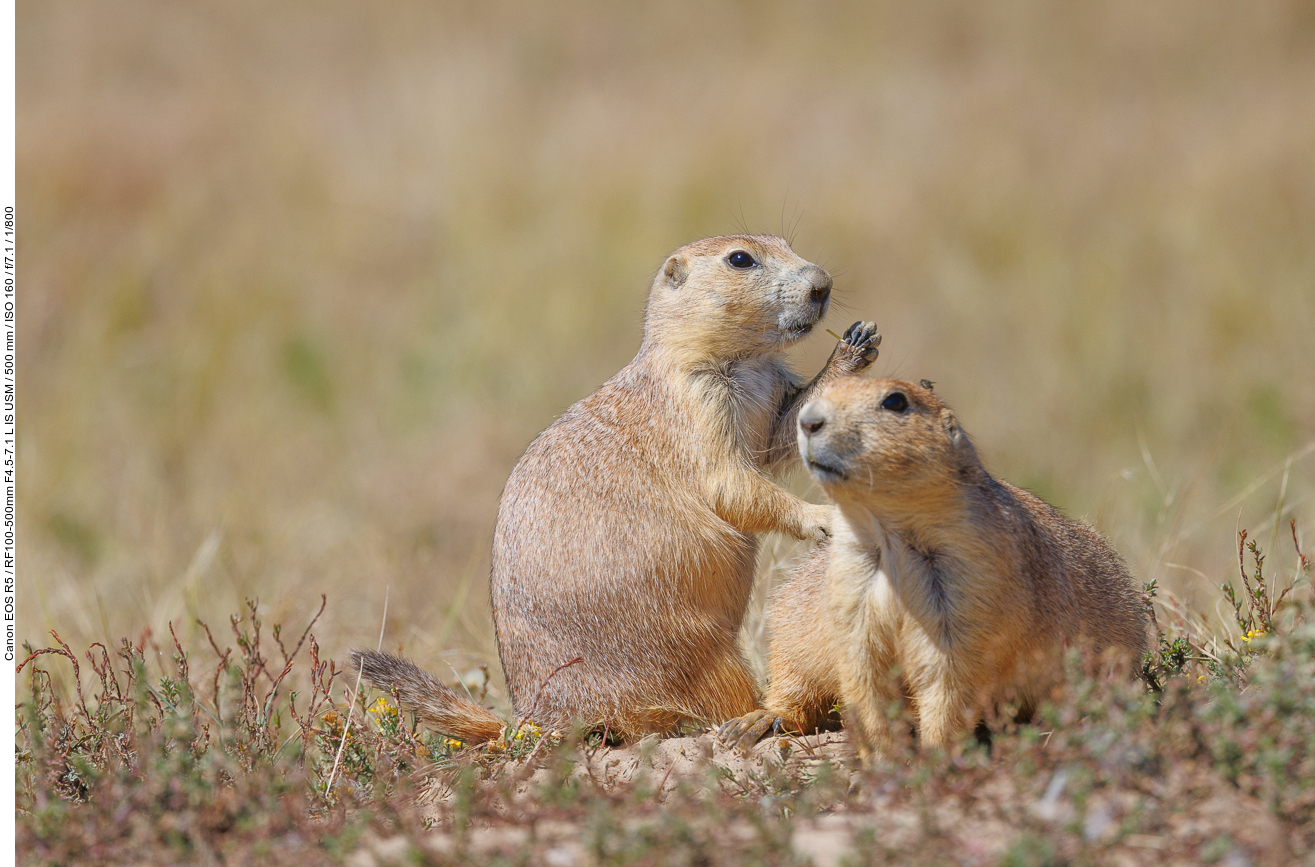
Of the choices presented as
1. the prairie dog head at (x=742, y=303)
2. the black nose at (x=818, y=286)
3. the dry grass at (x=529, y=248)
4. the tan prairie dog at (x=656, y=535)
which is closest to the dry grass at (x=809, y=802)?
the tan prairie dog at (x=656, y=535)

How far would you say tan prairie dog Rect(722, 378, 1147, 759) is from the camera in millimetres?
3701

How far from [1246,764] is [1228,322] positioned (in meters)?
9.43

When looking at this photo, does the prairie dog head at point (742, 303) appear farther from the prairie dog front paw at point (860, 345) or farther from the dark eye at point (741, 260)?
the prairie dog front paw at point (860, 345)

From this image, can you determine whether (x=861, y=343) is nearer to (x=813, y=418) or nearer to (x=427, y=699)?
(x=813, y=418)

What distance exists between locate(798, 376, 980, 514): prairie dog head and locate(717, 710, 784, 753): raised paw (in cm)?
107

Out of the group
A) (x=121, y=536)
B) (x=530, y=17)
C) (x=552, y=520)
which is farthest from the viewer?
(x=530, y=17)

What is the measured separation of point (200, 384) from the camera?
1167cm

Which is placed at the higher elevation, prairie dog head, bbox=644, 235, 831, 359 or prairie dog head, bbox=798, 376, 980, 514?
prairie dog head, bbox=644, 235, 831, 359

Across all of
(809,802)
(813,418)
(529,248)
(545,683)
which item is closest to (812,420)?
(813,418)

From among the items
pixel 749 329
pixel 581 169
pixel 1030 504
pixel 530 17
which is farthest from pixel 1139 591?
pixel 530 17

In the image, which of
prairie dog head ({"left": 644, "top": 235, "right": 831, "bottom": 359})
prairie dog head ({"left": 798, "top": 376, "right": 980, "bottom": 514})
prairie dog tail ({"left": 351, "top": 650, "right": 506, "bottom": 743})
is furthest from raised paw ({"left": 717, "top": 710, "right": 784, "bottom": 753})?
prairie dog head ({"left": 644, "top": 235, "right": 831, "bottom": 359})

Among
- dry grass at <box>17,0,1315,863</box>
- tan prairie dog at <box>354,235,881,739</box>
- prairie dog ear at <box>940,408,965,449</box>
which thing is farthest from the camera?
dry grass at <box>17,0,1315,863</box>

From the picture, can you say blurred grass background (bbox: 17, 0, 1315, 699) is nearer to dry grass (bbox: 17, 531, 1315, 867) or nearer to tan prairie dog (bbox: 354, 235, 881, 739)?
tan prairie dog (bbox: 354, 235, 881, 739)

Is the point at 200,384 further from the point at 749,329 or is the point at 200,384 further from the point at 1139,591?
the point at 1139,591
